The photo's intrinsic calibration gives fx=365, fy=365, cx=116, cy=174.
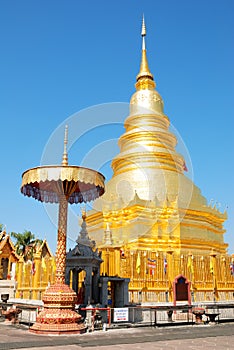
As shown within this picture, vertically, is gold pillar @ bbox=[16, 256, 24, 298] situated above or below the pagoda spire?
below

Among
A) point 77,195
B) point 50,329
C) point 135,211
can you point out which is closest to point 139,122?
point 135,211

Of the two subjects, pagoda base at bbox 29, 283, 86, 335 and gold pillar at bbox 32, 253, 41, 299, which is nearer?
pagoda base at bbox 29, 283, 86, 335

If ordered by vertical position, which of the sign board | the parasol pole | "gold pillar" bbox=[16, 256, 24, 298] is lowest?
the sign board

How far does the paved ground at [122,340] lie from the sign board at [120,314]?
103cm

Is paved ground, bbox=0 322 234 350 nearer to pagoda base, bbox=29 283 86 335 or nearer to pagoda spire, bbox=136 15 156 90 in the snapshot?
pagoda base, bbox=29 283 86 335

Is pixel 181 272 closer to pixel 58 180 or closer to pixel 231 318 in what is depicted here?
pixel 231 318

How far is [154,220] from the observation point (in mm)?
26344

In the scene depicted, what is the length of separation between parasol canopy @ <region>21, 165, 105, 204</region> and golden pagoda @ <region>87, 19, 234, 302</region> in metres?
6.01

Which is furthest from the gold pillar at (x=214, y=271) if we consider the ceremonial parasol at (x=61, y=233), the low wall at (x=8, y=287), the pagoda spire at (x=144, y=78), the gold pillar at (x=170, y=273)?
the pagoda spire at (x=144, y=78)

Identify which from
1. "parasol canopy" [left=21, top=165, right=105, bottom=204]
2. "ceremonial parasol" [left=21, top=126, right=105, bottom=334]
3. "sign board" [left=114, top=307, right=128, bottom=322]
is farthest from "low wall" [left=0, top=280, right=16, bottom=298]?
"ceremonial parasol" [left=21, top=126, right=105, bottom=334]

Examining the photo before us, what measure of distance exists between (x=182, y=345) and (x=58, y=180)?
21.1ft

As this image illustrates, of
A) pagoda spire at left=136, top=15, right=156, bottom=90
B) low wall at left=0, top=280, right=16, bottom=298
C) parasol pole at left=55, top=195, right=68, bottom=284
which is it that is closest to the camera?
parasol pole at left=55, top=195, right=68, bottom=284

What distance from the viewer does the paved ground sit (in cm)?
901

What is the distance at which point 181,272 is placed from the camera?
21.1m
